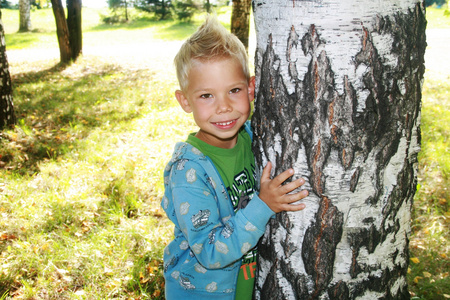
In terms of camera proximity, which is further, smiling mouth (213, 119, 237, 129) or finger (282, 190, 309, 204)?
smiling mouth (213, 119, 237, 129)

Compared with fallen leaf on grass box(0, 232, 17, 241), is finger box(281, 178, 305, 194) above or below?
above

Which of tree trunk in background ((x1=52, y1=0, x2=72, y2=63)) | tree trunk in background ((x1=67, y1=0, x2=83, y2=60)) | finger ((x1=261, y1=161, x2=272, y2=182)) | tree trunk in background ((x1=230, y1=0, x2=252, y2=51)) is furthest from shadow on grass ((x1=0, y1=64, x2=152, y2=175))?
finger ((x1=261, y1=161, x2=272, y2=182))

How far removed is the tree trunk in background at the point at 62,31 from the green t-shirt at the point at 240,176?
1047 cm

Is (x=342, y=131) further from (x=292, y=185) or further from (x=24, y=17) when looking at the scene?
(x=24, y=17)

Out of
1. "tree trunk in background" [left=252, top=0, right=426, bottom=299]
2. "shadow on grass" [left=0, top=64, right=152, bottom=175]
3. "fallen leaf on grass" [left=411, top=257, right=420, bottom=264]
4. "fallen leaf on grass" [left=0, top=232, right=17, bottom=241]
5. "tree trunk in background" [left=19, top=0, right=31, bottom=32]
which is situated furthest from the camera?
"tree trunk in background" [left=19, top=0, right=31, bottom=32]

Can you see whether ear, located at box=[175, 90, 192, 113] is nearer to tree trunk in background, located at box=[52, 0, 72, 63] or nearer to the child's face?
the child's face

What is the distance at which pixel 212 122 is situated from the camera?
5.94ft

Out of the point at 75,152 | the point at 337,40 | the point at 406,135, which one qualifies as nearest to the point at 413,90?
the point at 406,135

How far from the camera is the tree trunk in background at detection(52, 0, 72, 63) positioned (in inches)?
411

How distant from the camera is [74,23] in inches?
431

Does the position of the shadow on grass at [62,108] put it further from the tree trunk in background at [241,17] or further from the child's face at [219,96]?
the child's face at [219,96]

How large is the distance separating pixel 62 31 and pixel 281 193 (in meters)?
11.1

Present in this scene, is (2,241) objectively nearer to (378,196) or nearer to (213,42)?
(213,42)

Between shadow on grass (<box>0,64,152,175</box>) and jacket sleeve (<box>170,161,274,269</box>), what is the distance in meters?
3.30
